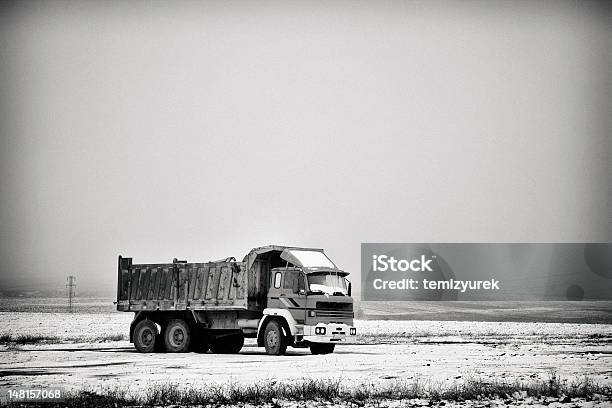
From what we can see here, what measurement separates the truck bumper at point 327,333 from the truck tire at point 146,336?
604 centimetres

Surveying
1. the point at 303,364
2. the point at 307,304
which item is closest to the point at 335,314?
the point at 307,304

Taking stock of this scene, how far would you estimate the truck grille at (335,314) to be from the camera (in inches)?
1196

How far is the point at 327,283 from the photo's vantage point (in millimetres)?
31109

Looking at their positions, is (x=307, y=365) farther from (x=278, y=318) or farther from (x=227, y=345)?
(x=227, y=345)

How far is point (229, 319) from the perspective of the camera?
32.3 metres

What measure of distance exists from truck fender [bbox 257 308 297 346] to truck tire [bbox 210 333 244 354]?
2.25m

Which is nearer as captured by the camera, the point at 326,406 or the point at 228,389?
the point at 326,406

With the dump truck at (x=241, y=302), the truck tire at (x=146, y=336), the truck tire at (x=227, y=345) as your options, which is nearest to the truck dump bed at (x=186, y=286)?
the dump truck at (x=241, y=302)

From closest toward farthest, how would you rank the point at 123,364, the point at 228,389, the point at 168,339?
1. the point at 228,389
2. the point at 123,364
3. the point at 168,339

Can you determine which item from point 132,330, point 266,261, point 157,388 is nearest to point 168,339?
point 132,330

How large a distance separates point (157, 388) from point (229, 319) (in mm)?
12977

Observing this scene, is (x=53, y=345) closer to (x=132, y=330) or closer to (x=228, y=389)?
(x=132, y=330)

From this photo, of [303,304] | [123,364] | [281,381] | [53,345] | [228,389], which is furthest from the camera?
[53,345]

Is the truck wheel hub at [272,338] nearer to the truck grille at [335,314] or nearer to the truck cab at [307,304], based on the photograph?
the truck cab at [307,304]
